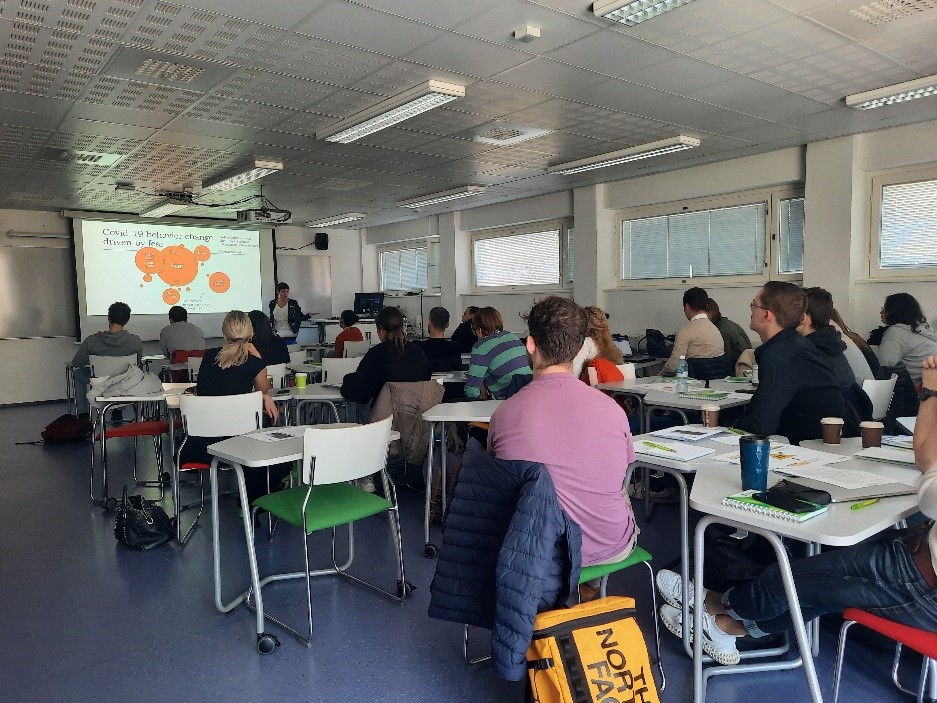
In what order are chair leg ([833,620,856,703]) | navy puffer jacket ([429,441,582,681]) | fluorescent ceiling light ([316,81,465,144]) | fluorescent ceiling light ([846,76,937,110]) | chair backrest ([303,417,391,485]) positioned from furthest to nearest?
fluorescent ceiling light ([846,76,937,110]), fluorescent ceiling light ([316,81,465,144]), chair backrest ([303,417,391,485]), chair leg ([833,620,856,703]), navy puffer jacket ([429,441,582,681])

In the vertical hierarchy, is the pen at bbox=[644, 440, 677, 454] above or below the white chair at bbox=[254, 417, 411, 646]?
above

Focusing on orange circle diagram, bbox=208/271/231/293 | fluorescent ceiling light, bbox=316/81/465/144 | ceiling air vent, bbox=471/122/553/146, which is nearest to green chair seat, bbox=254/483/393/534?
fluorescent ceiling light, bbox=316/81/465/144

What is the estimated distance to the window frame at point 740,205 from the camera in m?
7.07

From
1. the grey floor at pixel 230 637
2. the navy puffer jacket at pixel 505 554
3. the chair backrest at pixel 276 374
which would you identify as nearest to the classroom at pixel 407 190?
the grey floor at pixel 230 637

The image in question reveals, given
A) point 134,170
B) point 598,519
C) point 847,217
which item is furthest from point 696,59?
point 134,170

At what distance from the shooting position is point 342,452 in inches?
106

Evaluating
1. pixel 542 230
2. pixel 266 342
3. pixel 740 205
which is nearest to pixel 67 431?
pixel 266 342

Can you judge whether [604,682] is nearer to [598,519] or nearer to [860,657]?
[598,519]

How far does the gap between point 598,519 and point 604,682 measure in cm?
46

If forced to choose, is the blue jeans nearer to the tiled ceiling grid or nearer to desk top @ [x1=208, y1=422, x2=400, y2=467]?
desk top @ [x1=208, y1=422, x2=400, y2=467]

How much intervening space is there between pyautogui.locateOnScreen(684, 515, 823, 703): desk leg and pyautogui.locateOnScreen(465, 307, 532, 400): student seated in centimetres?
212

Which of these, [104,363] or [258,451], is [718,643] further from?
[104,363]

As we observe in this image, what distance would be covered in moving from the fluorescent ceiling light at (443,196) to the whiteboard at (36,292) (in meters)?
4.98

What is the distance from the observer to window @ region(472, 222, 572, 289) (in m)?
9.66
